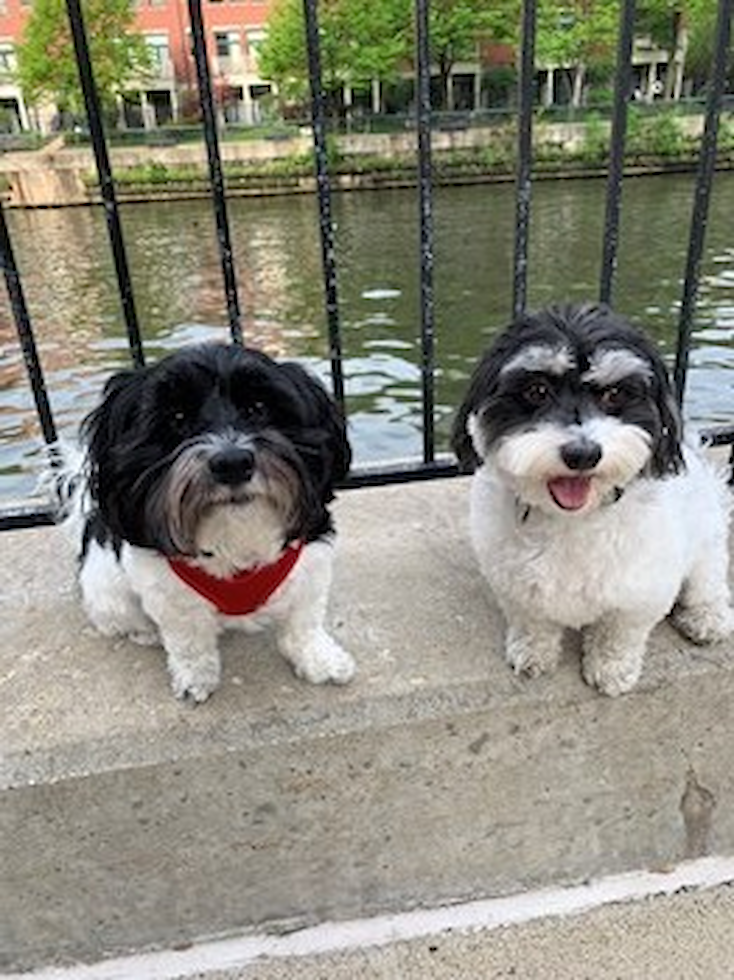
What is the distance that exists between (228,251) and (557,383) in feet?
3.06

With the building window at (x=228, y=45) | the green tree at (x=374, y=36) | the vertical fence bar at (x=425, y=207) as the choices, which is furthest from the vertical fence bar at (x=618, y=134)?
the building window at (x=228, y=45)

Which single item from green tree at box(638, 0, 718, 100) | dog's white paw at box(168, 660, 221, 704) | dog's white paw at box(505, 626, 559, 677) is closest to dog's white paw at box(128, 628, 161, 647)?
dog's white paw at box(168, 660, 221, 704)

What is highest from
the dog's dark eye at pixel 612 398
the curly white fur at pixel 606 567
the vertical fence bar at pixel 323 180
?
the vertical fence bar at pixel 323 180

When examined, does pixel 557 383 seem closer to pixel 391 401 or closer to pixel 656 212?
pixel 391 401

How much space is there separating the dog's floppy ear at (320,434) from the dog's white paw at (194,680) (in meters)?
0.45

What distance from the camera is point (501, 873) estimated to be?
191 cm

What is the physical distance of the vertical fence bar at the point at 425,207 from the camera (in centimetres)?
192

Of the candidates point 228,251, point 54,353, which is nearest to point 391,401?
point 54,353

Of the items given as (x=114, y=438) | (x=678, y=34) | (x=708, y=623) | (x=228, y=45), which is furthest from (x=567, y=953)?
(x=228, y=45)

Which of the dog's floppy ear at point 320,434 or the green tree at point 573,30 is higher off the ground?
the green tree at point 573,30

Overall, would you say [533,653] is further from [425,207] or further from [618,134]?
[618,134]

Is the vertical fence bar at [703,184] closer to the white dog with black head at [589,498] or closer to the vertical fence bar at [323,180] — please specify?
the white dog with black head at [589,498]

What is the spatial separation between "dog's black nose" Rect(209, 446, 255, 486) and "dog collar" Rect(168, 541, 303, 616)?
0.27 metres

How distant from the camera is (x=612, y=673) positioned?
69.9 inches
